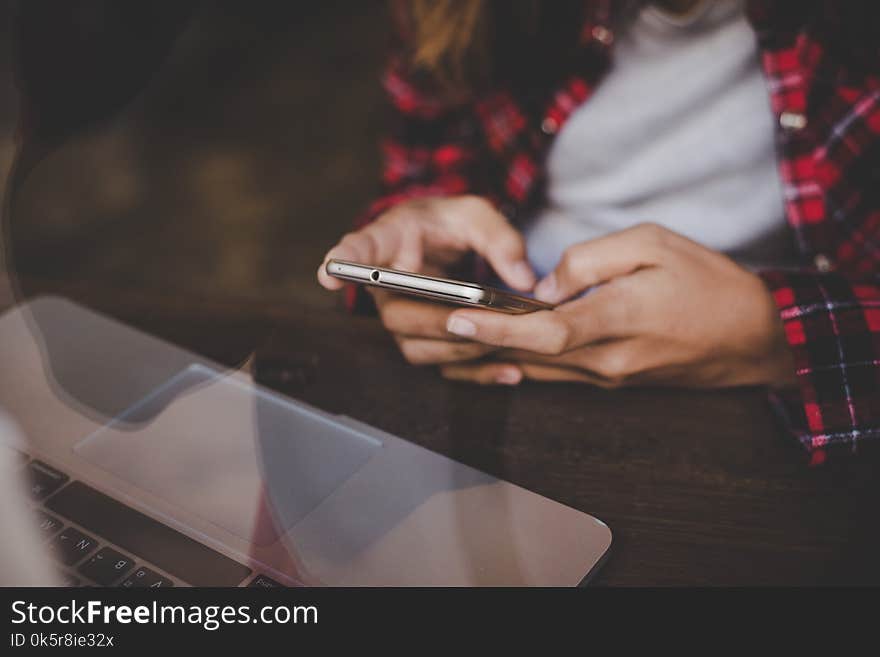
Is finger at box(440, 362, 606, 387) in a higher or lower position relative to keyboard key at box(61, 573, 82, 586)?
higher

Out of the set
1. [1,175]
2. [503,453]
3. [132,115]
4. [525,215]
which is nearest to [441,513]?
[503,453]

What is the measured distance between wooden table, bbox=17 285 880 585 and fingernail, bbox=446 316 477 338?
0.07m

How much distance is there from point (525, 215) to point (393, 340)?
0.89 feet

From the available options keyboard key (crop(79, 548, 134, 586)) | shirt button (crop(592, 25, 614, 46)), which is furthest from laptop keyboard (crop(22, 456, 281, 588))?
shirt button (crop(592, 25, 614, 46))

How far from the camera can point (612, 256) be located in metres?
0.46

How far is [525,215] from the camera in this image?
0.74 metres

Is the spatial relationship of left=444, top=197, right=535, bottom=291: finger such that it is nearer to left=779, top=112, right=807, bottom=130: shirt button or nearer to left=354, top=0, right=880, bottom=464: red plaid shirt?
left=354, top=0, right=880, bottom=464: red plaid shirt

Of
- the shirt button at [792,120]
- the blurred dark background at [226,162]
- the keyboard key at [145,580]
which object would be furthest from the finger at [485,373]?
the blurred dark background at [226,162]

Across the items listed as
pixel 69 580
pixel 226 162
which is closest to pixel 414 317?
pixel 69 580

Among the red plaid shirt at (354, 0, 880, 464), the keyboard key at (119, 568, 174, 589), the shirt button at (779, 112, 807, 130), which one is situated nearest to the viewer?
the keyboard key at (119, 568, 174, 589)

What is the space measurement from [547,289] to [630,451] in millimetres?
123

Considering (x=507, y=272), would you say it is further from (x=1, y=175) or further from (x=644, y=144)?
(x=1, y=175)

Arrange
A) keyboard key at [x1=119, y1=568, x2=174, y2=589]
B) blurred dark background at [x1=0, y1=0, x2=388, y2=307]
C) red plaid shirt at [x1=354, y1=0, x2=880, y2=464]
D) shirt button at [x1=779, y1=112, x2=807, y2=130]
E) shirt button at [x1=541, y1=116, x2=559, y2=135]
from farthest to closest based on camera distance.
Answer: blurred dark background at [x1=0, y1=0, x2=388, y2=307]
shirt button at [x1=541, y1=116, x2=559, y2=135]
shirt button at [x1=779, y1=112, x2=807, y2=130]
red plaid shirt at [x1=354, y1=0, x2=880, y2=464]
keyboard key at [x1=119, y1=568, x2=174, y2=589]

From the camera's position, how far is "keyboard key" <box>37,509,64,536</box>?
35 cm
